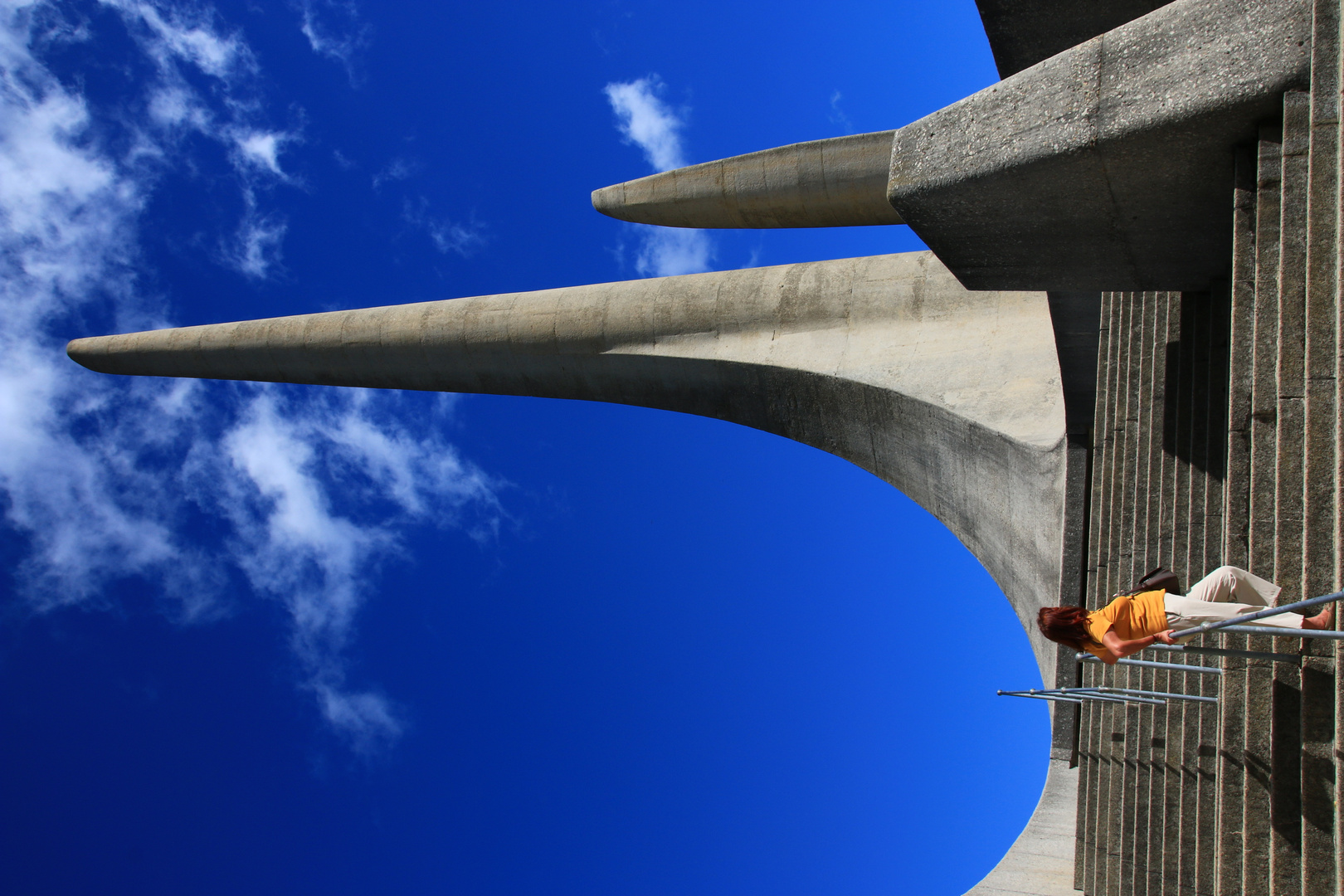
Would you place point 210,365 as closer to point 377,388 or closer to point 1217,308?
point 377,388

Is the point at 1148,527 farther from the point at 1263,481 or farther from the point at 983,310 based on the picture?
the point at 983,310

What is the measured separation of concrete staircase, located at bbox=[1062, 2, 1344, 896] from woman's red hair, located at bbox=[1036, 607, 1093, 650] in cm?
59

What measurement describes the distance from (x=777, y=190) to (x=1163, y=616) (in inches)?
306

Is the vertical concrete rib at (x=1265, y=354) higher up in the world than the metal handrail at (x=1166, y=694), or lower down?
higher up

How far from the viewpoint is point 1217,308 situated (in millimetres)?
5023

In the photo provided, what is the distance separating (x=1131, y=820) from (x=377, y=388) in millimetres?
10917

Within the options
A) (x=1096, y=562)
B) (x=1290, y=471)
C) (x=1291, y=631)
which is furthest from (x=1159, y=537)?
(x=1291, y=631)

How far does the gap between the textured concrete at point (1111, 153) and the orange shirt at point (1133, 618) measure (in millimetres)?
1841

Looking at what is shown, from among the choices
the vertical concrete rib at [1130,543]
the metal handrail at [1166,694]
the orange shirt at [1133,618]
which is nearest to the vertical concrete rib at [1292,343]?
the orange shirt at [1133,618]

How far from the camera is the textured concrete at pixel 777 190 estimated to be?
400 inches

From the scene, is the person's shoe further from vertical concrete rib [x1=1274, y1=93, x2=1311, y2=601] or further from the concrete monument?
the concrete monument

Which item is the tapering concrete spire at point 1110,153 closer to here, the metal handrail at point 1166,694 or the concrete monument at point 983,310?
the concrete monument at point 983,310

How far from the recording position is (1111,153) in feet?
13.8

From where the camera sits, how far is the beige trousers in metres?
3.51
